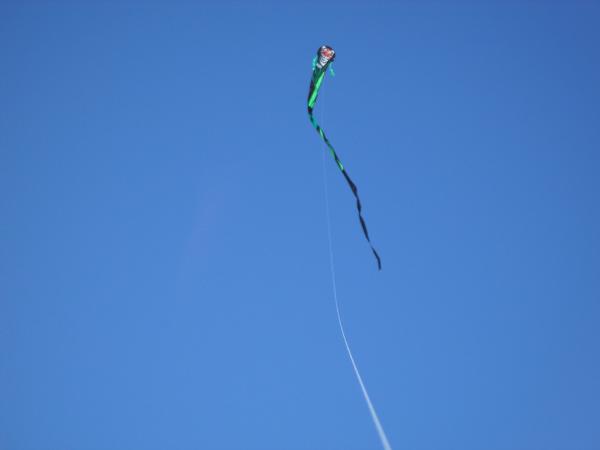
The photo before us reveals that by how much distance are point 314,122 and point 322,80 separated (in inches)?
82.1

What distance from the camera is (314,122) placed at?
1049 centimetres

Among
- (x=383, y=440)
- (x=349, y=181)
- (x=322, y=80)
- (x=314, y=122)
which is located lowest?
(x=383, y=440)

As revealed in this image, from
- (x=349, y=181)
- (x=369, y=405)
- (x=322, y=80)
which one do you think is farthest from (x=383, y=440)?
(x=322, y=80)

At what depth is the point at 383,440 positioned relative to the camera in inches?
260

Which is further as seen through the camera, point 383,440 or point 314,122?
point 314,122

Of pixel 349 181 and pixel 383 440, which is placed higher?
pixel 349 181

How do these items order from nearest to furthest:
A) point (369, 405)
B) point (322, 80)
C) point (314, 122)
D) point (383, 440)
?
point (383, 440) → point (369, 405) → point (314, 122) → point (322, 80)

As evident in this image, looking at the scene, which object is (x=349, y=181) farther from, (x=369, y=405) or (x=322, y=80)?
(x=369, y=405)

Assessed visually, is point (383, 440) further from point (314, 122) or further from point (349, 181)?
point (314, 122)

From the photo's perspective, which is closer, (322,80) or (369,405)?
(369,405)

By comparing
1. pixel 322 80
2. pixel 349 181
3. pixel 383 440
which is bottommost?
pixel 383 440

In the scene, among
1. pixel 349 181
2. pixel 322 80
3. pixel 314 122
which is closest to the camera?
pixel 349 181

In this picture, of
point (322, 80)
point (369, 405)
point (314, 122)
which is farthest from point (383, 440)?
point (322, 80)

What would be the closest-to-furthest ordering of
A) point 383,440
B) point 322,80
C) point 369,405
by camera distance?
point 383,440, point 369,405, point 322,80
